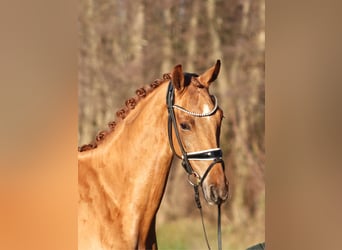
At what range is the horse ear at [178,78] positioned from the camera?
1.44 metres

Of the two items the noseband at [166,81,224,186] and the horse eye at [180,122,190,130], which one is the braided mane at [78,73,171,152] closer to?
the noseband at [166,81,224,186]

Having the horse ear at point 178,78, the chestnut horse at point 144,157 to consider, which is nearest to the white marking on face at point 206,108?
the chestnut horse at point 144,157

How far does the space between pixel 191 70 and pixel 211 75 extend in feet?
0.24

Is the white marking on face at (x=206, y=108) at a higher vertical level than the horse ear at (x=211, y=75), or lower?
lower

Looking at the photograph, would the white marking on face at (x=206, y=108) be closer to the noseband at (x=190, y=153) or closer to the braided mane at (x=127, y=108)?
the noseband at (x=190, y=153)

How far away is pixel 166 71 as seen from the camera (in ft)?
4.76

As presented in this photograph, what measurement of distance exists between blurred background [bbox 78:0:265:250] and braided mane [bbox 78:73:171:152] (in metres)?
0.02

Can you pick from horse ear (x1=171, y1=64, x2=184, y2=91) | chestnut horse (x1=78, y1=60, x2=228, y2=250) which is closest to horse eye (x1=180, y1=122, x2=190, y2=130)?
chestnut horse (x1=78, y1=60, x2=228, y2=250)
